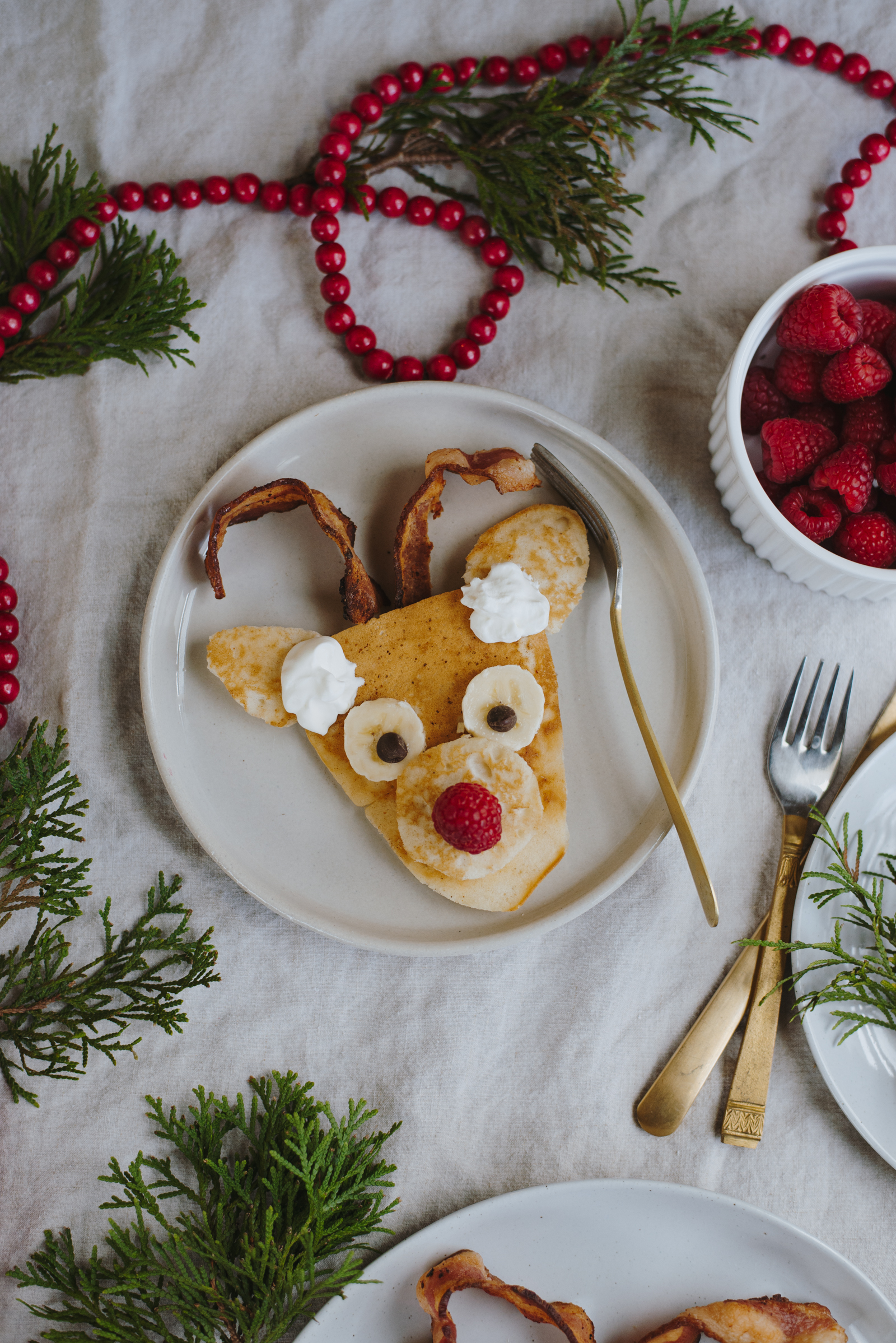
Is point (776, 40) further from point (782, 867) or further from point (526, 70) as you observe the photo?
point (782, 867)

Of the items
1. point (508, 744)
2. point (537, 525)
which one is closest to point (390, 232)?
point (537, 525)

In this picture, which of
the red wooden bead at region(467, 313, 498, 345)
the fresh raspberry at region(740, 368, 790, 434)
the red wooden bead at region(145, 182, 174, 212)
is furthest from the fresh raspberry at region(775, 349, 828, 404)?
the red wooden bead at region(145, 182, 174, 212)

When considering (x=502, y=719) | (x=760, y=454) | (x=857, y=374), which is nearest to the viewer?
(x=857, y=374)

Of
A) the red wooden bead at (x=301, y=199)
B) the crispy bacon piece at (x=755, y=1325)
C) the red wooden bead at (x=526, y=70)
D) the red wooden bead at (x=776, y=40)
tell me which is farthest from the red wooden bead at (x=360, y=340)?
the crispy bacon piece at (x=755, y=1325)

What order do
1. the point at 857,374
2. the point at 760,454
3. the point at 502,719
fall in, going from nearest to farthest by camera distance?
the point at 857,374
the point at 502,719
the point at 760,454

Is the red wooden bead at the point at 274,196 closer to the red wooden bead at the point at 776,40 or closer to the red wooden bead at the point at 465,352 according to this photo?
the red wooden bead at the point at 465,352

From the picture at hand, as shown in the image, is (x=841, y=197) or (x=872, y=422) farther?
(x=841, y=197)

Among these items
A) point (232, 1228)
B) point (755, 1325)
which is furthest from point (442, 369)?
point (755, 1325)
